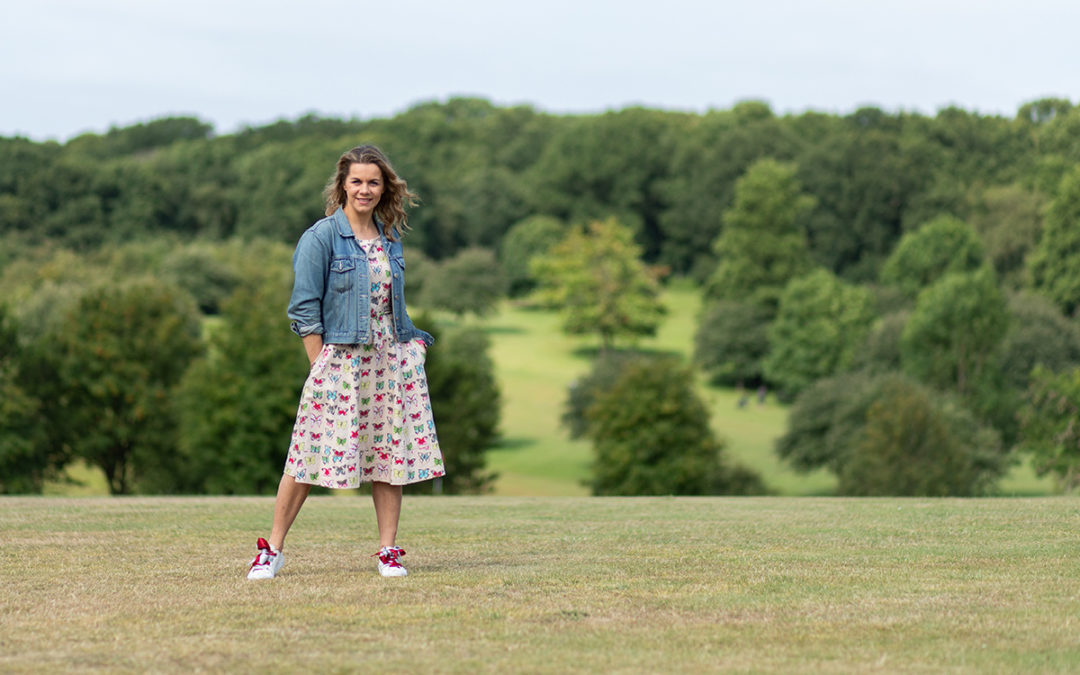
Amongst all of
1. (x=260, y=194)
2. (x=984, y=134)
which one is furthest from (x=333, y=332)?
(x=260, y=194)

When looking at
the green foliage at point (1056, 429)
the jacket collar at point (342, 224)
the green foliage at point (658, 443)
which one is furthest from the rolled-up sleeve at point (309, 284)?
the green foliage at point (1056, 429)

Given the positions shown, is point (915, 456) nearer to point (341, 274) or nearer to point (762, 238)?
point (341, 274)

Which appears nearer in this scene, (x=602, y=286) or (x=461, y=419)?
(x=461, y=419)

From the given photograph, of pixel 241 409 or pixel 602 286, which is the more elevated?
pixel 241 409

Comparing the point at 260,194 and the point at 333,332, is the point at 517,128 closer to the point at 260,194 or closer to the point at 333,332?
the point at 260,194

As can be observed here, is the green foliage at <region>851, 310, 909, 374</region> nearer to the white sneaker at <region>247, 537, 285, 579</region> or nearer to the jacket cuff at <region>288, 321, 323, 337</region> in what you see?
the jacket cuff at <region>288, 321, 323, 337</region>

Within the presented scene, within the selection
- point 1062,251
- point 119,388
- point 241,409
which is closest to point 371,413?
point 241,409

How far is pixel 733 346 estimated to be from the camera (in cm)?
9269

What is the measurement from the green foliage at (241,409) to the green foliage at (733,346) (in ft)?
148

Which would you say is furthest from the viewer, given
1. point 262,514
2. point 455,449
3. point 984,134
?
point 984,134

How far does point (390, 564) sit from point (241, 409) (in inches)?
1695

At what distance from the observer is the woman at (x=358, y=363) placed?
8.29 m

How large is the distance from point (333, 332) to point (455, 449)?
48394mm

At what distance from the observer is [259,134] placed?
170250mm
